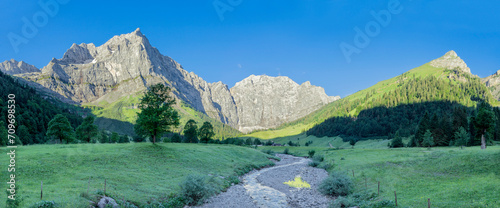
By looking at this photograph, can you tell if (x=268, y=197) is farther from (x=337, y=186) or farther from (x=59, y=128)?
(x=59, y=128)

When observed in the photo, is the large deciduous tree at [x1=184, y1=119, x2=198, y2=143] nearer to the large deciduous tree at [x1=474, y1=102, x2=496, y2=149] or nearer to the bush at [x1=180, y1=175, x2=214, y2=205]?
the bush at [x1=180, y1=175, x2=214, y2=205]

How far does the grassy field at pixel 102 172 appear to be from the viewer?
25.0 m

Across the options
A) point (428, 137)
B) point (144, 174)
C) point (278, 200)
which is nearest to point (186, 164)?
point (144, 174)

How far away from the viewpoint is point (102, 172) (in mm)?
35688

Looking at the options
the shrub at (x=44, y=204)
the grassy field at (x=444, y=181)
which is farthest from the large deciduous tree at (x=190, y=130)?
the shrub at (x=44, y=204)

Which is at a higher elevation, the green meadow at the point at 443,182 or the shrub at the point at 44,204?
the shrub at the point at 44,204

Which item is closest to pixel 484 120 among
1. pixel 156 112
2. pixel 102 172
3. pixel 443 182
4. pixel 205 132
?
pixel 443 182

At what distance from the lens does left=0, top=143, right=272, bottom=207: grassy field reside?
25.0 m

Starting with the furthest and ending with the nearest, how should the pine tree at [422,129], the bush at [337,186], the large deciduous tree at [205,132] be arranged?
the large deciduous tree at [205,132], the pine tree at [422,129], the bush at [337,186]

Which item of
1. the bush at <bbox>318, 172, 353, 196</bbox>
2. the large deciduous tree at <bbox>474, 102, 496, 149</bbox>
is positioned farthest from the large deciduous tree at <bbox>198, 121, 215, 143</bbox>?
the large deciduous tree at <bbox>474, 102, 496, 149</bbox>

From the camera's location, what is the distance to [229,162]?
66188 mm

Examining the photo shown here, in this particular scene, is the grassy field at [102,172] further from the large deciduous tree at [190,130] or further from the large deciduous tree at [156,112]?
the large deciduous tree at [190,130]

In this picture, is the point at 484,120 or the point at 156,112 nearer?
the point at 156,112

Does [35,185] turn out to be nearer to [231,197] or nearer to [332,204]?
[231,197]
